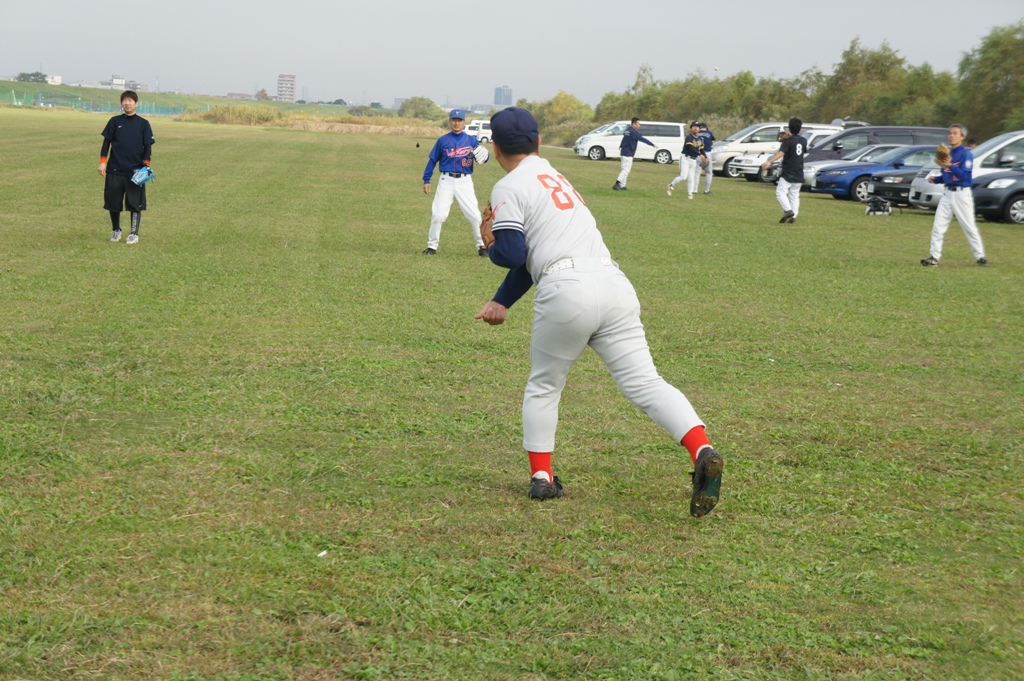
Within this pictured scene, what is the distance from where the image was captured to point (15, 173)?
79.4 feet

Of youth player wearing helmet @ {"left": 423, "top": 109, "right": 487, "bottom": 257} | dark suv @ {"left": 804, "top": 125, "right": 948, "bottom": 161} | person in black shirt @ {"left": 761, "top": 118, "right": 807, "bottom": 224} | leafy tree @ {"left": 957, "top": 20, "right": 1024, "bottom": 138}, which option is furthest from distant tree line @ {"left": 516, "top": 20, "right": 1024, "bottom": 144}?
youth player wearing helmet @ {"left": 423, "top": 109, "right": 487, "bottom": 257}

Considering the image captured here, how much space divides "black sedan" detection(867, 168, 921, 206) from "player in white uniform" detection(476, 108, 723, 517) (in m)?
22.7

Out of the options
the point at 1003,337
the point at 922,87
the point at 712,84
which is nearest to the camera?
the point at 1003,337

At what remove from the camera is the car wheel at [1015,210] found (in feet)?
73.8

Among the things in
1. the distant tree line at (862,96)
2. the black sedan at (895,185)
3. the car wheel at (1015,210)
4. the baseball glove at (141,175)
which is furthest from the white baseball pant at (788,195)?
the distant tree line at (862,96)

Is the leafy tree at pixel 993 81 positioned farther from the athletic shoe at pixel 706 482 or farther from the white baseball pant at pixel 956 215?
the athletic shoe at pixel 706 482

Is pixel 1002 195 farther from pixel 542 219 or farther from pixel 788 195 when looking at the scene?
pixel 542 219

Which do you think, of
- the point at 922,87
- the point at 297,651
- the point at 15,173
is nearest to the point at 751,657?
the point at 297,651

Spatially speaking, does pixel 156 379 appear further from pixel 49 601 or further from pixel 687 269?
pixel 687 269

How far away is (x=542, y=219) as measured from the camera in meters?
5.10

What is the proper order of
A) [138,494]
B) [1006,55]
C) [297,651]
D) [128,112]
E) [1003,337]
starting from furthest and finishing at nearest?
1. [1006,55]
2. [128,112]
3. [1003,337]
4. [138,494]
5. [297,651]

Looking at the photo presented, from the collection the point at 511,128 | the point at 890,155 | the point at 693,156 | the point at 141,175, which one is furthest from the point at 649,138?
the point at 511,128

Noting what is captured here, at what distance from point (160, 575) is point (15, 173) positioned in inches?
899

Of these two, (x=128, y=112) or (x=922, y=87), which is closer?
(x=128, y=112)
